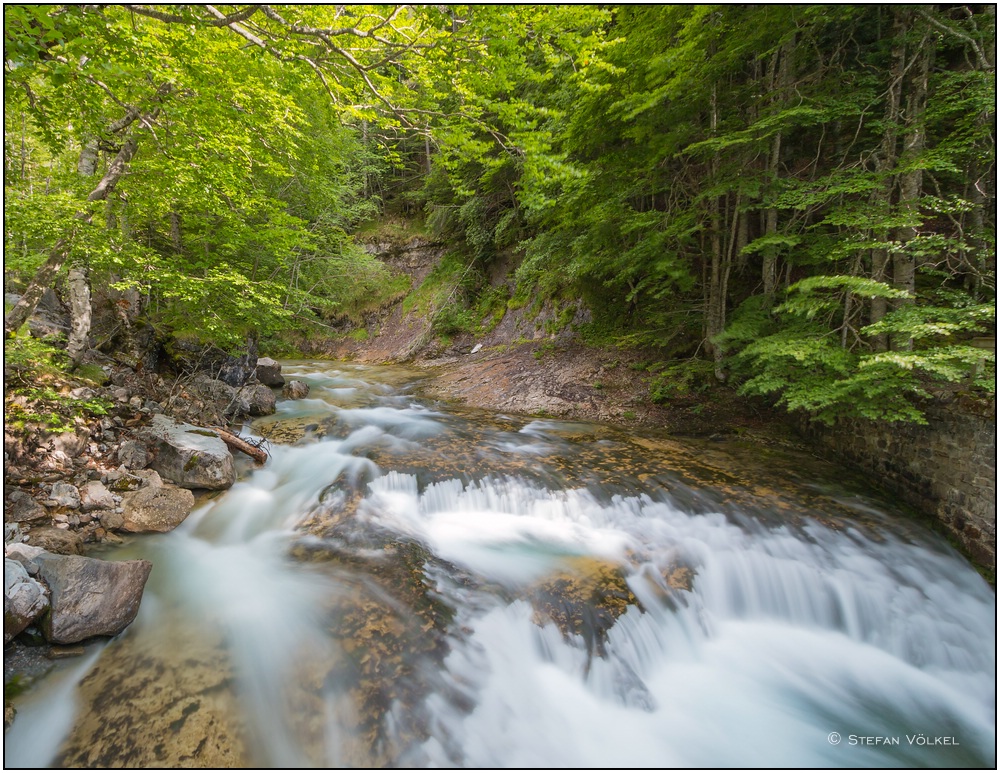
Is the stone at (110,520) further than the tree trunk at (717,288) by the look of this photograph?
No

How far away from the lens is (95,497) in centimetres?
395

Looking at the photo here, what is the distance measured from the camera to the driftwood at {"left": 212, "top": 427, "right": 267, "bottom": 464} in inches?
220

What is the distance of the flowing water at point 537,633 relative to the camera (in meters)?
2.47

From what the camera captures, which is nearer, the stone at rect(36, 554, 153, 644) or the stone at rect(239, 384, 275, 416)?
the stone at rect(36, 554, 153, 644)

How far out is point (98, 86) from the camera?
3891mm

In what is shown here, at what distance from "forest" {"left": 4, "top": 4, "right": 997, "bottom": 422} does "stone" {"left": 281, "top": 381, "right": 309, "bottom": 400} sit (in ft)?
8.17

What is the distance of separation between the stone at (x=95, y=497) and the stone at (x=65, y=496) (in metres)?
0.05

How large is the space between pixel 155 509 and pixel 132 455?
936mm

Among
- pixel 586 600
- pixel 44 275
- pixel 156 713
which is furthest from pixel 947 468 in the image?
pixel 44 275

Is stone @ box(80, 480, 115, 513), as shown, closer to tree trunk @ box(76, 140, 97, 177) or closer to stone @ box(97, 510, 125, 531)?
stone @ box(97, 510, 125, 531)

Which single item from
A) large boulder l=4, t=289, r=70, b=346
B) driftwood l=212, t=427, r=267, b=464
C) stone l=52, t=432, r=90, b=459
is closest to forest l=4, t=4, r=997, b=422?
large boulder l=4, t=289, r=70, b=346

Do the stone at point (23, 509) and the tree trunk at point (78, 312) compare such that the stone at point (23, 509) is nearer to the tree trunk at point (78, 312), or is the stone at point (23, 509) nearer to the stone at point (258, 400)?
the tree trunk at point (78, 312)

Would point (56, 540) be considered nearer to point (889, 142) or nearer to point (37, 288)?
point (37, 288)

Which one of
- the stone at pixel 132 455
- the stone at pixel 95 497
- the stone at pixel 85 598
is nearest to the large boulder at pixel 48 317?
the stone at pixel 132 455
